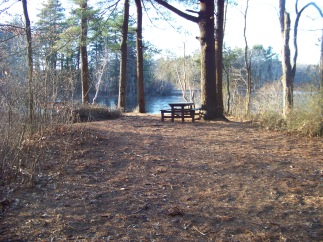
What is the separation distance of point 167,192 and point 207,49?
7.01 meters

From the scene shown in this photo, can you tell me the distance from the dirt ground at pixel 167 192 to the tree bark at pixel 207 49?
3560mm

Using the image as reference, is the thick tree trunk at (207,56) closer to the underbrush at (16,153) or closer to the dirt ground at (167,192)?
the dirt ground at (167,192)

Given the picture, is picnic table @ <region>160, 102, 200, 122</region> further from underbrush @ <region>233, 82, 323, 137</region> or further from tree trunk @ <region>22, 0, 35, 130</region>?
tree trunk @ <region>22, 0, 35, 130</region>

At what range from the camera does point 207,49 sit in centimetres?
1019

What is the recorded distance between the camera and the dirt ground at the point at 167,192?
3047 mm

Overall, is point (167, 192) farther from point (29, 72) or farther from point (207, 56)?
point (207, 56)

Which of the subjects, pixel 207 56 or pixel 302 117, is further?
pixel 207 56

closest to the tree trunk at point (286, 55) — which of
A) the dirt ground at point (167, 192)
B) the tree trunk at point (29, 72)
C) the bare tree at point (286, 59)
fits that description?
the bare tree at point (286, 59)

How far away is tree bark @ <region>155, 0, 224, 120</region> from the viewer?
1016cm

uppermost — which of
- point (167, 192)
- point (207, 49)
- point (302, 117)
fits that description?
point (207, 49)

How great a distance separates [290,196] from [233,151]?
2276 millimetres

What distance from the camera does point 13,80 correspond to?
5117 mm

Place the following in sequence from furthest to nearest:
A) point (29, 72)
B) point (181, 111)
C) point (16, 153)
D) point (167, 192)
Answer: point (181, 111), point (29, 72), point (16, 153), point (167, 192)

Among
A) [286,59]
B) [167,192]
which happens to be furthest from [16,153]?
[286,59]
